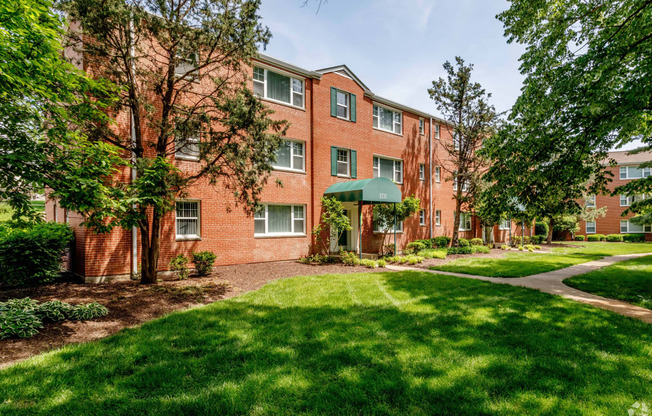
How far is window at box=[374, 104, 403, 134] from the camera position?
63.9 ft

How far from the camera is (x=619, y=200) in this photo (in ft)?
123

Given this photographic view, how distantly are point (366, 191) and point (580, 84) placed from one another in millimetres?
8309

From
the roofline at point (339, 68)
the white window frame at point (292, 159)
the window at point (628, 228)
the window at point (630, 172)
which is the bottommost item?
the window at point (628, 228)

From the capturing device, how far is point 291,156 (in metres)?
15.1

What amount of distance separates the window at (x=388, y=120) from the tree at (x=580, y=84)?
10.2m

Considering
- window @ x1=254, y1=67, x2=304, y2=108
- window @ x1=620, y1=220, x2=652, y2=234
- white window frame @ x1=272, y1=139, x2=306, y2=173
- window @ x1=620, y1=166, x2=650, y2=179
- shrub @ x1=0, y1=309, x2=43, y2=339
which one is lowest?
shrub @ x1=0, y1=309, x2=43, y2=339

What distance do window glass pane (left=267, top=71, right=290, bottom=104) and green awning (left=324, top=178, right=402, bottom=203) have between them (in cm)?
511

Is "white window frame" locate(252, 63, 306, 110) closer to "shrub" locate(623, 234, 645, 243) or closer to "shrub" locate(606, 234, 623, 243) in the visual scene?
"shrub" locate(606, 234, 623, 243)

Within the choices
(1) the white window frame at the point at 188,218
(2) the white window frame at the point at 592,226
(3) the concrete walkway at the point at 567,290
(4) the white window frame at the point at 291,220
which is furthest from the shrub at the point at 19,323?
(2) the white window frame at the point at 592,226

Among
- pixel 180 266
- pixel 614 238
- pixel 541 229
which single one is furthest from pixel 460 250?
pixel 614 238

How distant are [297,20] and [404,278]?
8290 mm

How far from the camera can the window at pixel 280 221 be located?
46.1 ft

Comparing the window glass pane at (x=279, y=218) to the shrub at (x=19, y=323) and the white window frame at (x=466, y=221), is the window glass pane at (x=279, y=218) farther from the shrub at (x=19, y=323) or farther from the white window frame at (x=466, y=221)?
the white window frame at (x=466, y=221)

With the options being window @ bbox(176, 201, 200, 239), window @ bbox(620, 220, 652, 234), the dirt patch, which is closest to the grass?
the dirt patch
